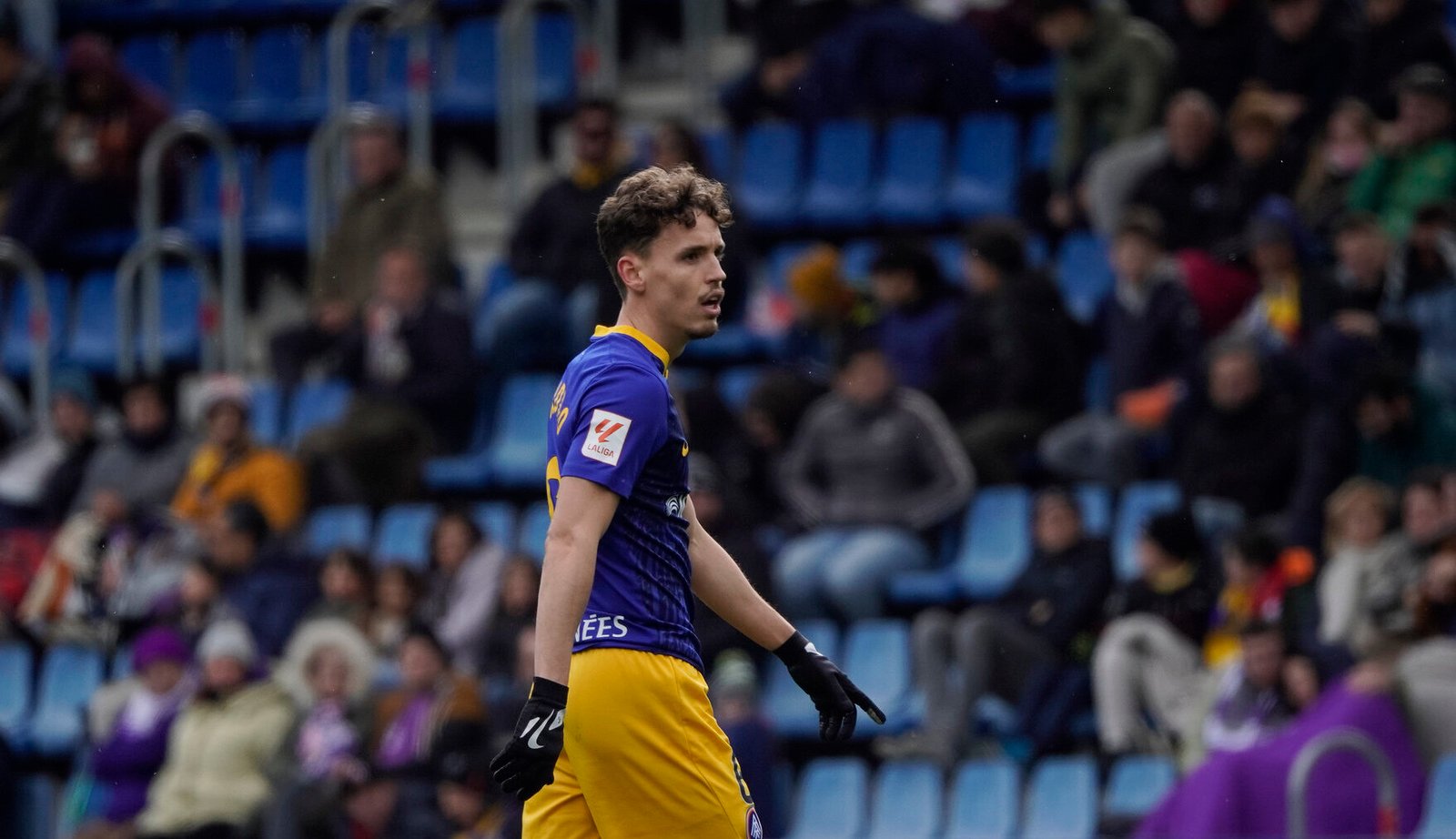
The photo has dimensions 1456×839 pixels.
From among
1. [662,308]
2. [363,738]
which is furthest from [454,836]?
[662,308]

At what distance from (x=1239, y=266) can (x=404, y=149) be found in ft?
18.5

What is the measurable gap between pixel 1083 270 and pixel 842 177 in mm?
1843

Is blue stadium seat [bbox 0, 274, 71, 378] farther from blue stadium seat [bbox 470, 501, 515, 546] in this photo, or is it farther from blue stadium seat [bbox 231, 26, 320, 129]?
blue stadium seat [bbox 470, 501, 515, 546]

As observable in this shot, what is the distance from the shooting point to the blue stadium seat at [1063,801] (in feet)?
35.2

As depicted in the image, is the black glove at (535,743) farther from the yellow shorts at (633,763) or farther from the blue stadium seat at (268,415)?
the blue stadium seat at (268,415)

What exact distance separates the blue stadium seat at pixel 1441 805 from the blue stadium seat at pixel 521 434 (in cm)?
569

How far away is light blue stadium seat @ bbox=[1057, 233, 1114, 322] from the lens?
13.3 metres

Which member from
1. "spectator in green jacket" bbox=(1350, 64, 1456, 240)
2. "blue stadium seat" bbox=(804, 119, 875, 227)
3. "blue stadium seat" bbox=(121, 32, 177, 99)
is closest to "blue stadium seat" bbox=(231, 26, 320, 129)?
"blue stadium seat" bbox=(121, 32, 177, 99)

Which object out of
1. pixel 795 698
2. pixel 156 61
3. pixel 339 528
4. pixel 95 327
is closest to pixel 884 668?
pixel 795 698

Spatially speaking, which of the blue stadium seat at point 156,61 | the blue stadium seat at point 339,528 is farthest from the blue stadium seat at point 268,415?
the blue stadium seat at point 156,61

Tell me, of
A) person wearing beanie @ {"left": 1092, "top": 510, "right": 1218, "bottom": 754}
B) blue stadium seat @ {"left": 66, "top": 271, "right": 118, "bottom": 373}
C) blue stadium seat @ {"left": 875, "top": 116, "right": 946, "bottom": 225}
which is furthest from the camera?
blue stadium seat @ {"left": 66, "top": 271, "right": 118, "bottom": 373}

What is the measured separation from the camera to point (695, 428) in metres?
12.9

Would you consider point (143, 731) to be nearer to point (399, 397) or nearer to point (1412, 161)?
point (399, 397)

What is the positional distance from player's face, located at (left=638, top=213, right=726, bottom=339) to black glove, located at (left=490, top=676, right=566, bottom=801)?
35.5 inches
